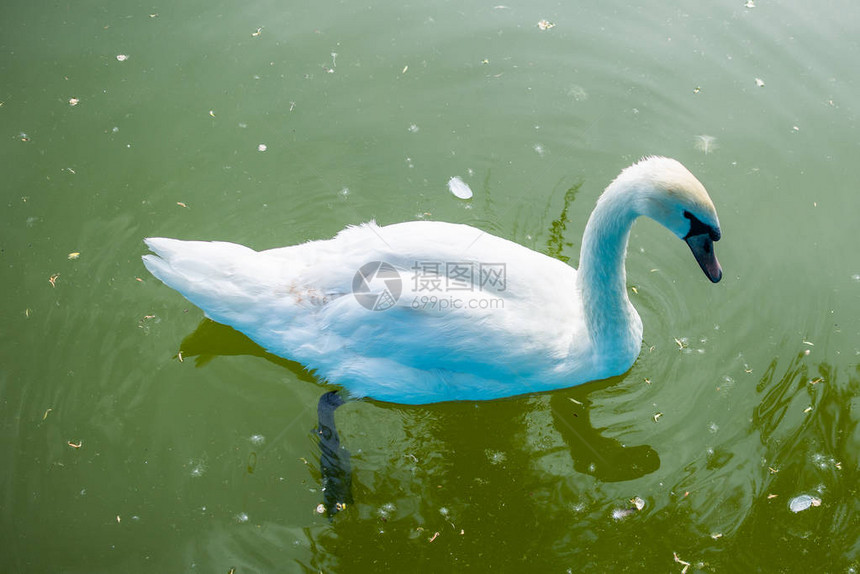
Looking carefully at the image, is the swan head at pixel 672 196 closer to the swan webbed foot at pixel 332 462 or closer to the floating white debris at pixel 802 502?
the floating white debris at pixel 802 502

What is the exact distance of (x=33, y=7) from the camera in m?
6.63

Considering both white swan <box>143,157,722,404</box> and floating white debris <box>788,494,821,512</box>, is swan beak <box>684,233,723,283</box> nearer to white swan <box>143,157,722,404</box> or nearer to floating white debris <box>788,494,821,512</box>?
white swan <box>143,157,722,404</box>

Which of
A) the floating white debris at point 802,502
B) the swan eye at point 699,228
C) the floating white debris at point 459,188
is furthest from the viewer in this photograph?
the floating white debris at point 459,188

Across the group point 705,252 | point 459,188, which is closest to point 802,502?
point 705,252

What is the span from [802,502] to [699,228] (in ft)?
5.70

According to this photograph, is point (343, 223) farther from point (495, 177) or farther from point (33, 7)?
point (33, 7)

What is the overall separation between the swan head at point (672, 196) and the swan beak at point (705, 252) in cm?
6

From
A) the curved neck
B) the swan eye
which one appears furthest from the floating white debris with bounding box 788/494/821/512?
the swan eye

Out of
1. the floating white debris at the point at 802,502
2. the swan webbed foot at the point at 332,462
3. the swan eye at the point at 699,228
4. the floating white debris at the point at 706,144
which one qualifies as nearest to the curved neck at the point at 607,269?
the swan eye at the point at 699,228

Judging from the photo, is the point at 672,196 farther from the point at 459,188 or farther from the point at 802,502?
the point at 459,188

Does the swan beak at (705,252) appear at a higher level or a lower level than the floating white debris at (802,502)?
higher

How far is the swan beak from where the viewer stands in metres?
3.76

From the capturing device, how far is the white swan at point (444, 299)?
3709 millimetres

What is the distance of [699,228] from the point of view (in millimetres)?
3664
